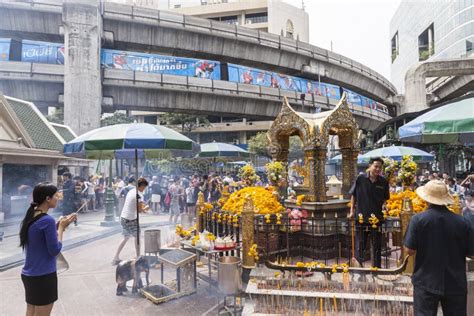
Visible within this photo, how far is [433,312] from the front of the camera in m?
3.26

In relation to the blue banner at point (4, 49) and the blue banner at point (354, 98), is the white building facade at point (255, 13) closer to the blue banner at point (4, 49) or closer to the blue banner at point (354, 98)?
the blue banner at point (354, 98)

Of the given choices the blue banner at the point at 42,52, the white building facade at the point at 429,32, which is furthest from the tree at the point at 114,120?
the white building facade at the point at 429,32

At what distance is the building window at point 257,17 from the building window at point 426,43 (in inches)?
1053

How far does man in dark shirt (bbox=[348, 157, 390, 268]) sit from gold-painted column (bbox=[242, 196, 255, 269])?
1808mm

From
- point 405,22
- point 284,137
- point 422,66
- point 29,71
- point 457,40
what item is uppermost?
point 405,22

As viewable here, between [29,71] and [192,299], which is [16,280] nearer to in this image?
[192,299]

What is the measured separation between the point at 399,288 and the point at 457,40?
55126mm

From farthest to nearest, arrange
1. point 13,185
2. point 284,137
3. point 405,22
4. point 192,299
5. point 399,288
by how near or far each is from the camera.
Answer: point 405,22 < point 13,185 < point 284,137 < point 192,299 < point 399,288

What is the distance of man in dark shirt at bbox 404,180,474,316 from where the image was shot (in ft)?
10.5

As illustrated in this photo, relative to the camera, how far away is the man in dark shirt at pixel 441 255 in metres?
3.20

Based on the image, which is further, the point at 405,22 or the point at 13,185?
the point at 405,22

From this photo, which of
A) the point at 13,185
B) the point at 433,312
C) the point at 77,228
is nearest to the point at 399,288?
the point at 433,312

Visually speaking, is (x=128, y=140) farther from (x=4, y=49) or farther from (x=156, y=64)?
(x=4, y=49)

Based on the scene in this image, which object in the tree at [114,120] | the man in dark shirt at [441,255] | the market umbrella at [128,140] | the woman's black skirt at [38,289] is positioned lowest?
the woman's black skirt at [38,289]
